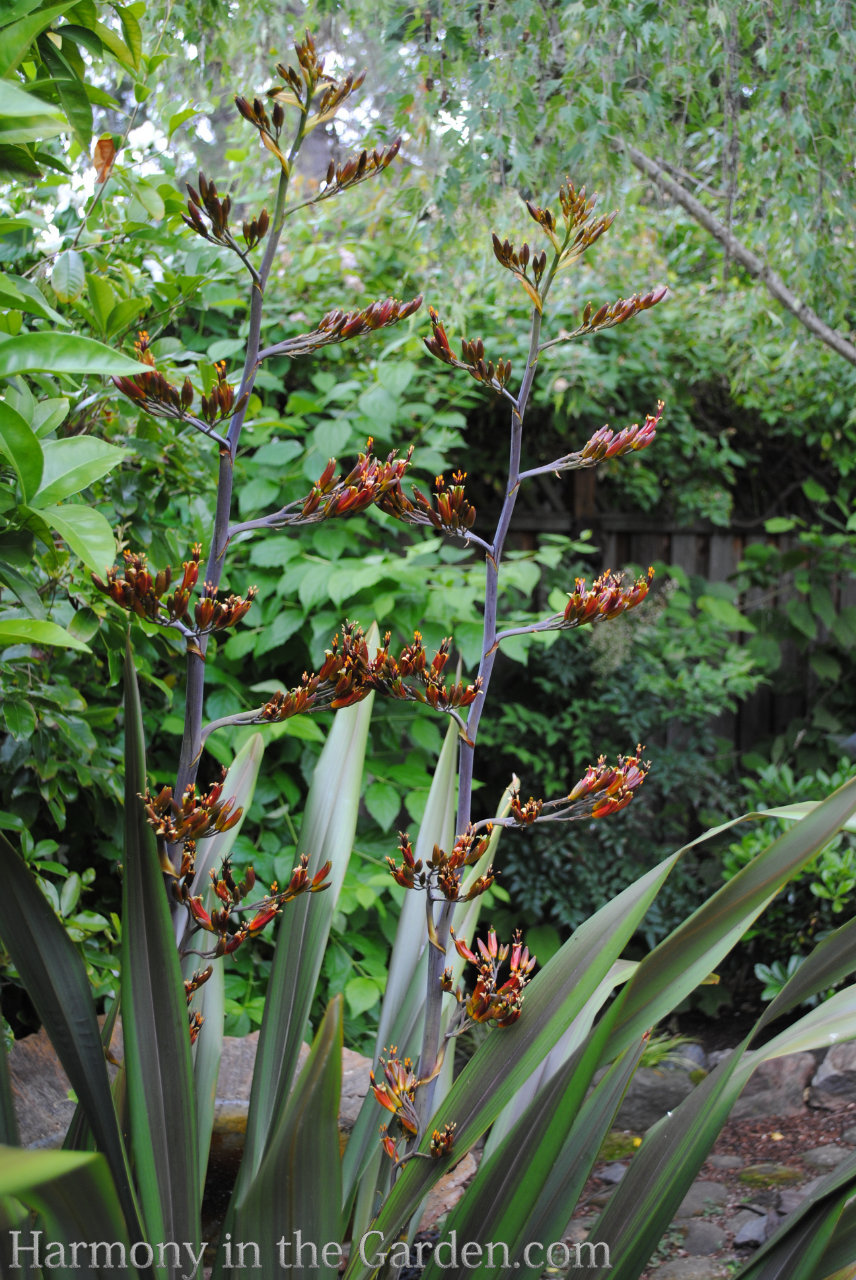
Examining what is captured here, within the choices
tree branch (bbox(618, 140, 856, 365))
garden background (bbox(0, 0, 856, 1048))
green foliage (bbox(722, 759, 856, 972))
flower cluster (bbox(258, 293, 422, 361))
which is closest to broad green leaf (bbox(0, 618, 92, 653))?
garden background (bbox(0, 0, 856, 1048))

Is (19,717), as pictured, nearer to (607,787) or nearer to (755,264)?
(607,787)

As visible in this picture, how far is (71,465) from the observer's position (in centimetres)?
87

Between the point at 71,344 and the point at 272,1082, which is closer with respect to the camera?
the point at 71,344

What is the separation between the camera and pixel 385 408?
99.7 inches

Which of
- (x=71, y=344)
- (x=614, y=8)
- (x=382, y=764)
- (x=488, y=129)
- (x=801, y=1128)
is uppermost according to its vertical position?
(x=614, y=8)

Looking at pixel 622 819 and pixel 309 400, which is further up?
pixel 309 400

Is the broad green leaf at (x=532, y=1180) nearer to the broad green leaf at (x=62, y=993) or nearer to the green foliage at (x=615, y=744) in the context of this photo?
the broad green leaf at (x=62, y=993)

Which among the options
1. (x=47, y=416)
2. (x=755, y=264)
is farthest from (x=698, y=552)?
(x=47, y=416)

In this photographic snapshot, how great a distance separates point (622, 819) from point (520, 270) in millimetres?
2535


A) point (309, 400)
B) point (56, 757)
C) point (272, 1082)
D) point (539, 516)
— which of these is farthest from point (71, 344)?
point (539, 516)

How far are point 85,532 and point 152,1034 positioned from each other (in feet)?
1.51

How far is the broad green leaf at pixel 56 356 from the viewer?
2.40 ft

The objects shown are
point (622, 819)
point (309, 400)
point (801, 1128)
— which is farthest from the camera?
point (622, 819)

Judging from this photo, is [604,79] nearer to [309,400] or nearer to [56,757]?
[309,400]
